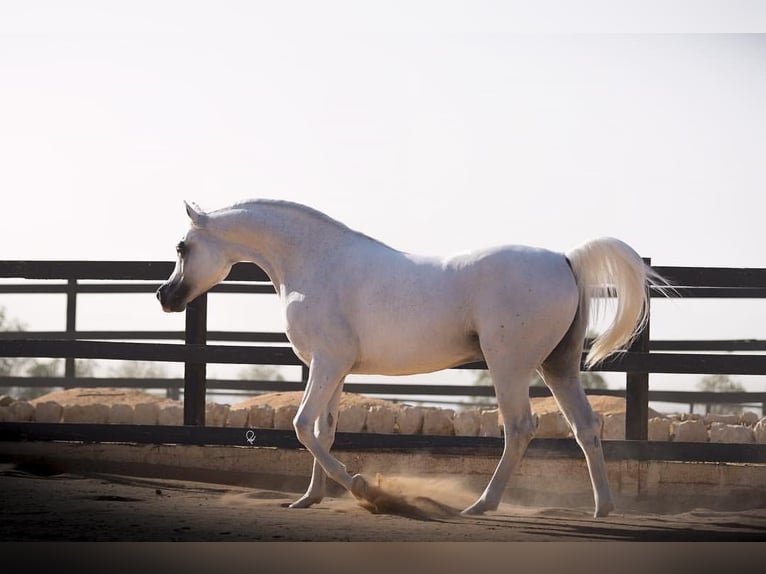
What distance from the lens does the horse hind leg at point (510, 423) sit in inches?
246

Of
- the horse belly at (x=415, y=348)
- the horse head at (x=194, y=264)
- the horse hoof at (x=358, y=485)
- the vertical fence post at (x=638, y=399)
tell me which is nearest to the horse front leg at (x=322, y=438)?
the horse belly at (x=415, y=348)

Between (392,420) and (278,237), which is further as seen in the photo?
(392,420)

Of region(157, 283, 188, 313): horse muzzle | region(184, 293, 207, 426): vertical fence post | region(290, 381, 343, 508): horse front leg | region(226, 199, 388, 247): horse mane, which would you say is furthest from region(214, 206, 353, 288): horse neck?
region(184, 293, 207, 426): vertical fence post

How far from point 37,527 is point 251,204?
2.34 metres

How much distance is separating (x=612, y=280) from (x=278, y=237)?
1.99 metres

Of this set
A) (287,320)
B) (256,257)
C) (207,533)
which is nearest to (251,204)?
(256,257)

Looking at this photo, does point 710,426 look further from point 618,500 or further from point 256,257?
point 256,257

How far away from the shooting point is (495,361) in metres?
6.23

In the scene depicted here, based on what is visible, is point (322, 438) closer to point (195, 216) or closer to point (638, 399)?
point (195, 216)

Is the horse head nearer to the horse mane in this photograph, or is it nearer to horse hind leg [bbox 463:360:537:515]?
the horse mane

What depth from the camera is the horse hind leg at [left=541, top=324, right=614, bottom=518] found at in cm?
640

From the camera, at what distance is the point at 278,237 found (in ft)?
22.3

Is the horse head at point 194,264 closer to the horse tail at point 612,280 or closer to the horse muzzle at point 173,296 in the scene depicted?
the horse muzzle at point 173,296

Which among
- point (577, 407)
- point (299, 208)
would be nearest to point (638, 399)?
point (577, 407)
